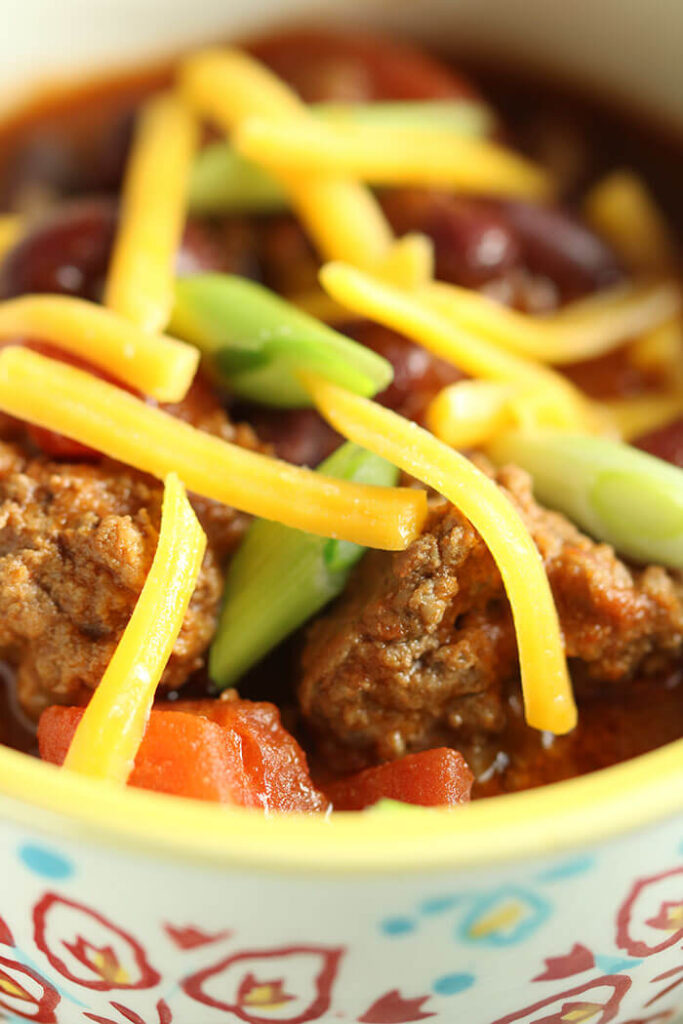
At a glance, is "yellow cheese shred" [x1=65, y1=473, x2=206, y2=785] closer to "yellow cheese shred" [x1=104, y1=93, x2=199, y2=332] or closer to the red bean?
"yellow cheese shred" [x1=104, y1=93, x2=199, y2=332]

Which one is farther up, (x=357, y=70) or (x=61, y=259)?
(x=357, y=70)

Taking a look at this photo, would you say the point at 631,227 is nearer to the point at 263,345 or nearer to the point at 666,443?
the point at 666,443

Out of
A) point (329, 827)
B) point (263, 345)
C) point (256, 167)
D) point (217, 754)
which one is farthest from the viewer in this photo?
point (256, 167)

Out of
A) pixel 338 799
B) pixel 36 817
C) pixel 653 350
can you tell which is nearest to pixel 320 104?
pixel 653 350

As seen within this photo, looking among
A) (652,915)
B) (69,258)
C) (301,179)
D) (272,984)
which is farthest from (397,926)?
(301,179)

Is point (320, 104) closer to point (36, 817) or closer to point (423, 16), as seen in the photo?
point (423, 16)
